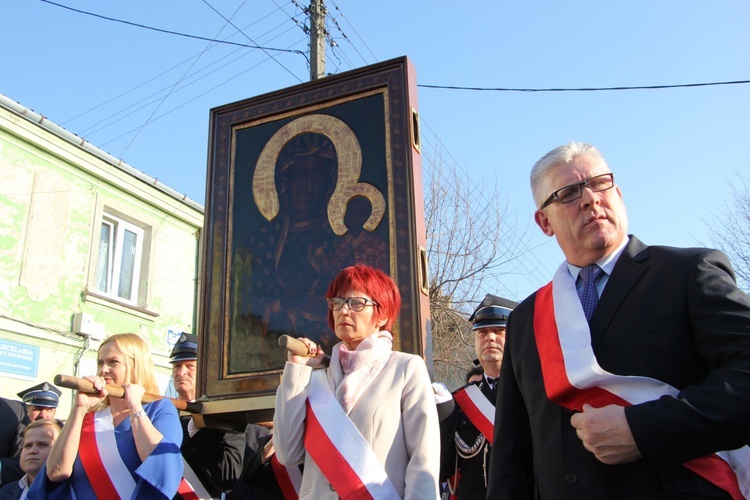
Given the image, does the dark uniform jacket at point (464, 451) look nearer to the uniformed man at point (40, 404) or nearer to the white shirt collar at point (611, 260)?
the white shirt collar at point (611, 260)

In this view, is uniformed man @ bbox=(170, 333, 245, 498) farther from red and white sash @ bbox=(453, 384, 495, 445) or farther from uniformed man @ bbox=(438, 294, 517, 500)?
red and white sash @ bbox=(453, 384, 495, 445)

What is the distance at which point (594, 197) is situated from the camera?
5.72 ft

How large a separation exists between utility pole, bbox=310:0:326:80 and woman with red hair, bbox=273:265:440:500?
658 centimetres

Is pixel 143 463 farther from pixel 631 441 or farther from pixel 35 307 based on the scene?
pixel 35 307

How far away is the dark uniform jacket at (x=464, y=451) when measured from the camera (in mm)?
3168

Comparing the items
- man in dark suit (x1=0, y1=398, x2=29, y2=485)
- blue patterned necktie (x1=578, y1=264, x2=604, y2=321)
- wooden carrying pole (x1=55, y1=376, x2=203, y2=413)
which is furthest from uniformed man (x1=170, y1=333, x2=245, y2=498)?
blue patterned necktie (x1=578, y1=264, x2=604, y2=321)

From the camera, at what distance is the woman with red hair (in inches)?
83.3

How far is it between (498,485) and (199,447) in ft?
7.74

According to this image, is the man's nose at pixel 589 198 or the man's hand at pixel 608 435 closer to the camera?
the man's hand at pixel 608 435

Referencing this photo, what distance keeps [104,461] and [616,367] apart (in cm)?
214

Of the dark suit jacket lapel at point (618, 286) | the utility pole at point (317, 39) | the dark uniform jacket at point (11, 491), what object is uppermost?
the utility pole at point (317, 39)

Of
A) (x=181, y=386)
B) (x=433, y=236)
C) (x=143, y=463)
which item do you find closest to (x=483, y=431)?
(x=143, y=463)

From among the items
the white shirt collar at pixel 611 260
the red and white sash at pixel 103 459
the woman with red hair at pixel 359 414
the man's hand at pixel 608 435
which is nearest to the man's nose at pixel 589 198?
the white shirt collar at pixel 611 260

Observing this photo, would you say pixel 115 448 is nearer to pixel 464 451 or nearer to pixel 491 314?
pixel 464 451
